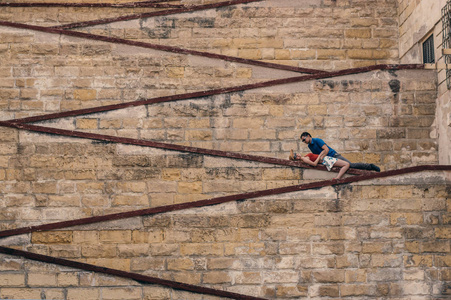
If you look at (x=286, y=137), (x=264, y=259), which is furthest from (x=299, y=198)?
(x=286, y=137)

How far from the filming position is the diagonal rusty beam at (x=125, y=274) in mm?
9117

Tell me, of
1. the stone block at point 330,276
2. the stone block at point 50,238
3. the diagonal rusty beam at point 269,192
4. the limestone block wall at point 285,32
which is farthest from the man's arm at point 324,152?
the stone block at point 50,238

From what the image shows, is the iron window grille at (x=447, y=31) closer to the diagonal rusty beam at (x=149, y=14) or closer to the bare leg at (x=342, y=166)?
the bare leg at (x=342, y=166)

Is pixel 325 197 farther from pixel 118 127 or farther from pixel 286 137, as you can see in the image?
pixel 118 127

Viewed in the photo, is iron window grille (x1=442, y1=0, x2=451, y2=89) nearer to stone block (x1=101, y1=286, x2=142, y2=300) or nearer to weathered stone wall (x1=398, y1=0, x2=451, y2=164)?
weathered stone wall (x1=398, y1=0, x2=451, y2=164)

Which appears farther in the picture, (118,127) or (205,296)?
(118,127)

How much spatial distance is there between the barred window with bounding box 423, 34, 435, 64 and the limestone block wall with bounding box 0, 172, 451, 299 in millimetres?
2702

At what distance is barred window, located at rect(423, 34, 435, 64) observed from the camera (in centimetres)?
1120

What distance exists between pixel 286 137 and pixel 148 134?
2.10 metres

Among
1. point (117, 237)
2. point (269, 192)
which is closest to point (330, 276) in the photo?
point (269, 192)

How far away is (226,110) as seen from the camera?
10656 mm

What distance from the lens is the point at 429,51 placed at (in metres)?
11.3

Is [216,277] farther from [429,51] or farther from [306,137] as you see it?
[429,51]

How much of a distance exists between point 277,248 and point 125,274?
6.60 feet
